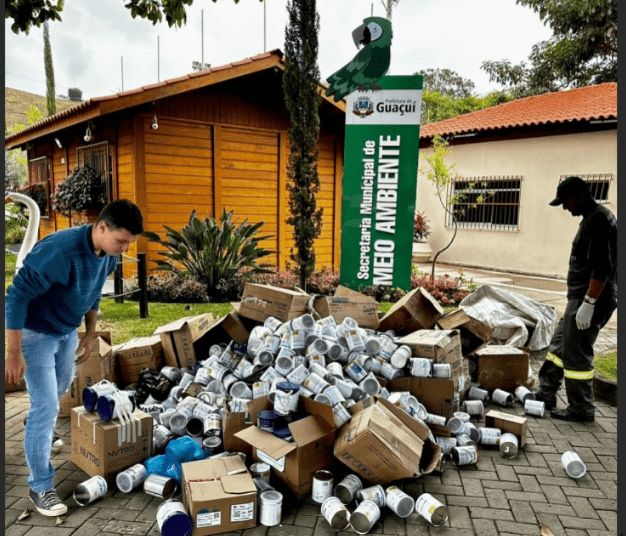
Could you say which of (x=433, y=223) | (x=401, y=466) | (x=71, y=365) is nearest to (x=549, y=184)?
(x=433, y=223)

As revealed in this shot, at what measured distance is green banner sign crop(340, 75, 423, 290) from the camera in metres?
8.22

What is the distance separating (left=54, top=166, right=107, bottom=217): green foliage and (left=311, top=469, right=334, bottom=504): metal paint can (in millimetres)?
9811

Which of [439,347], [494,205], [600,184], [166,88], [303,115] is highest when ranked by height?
[166,88]

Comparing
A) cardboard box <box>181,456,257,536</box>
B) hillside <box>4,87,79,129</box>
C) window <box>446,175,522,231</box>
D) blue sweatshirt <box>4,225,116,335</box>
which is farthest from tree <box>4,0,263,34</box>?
hillside <box>4,87,79,129</box>

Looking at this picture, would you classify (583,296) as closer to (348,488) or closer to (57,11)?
(348,488)

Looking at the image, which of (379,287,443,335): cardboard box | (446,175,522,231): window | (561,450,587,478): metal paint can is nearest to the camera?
(561,450,587,478): metal paint can

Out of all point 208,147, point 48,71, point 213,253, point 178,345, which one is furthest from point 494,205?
point 48,71

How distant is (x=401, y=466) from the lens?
10.8 feet

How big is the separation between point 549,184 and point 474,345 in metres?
10.3

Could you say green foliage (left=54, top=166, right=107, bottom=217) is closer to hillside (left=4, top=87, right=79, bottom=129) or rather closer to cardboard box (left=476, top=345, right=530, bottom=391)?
cardboard box (left=476, top=345, right=530, bottom=391)

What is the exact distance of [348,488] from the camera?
3.30 meters

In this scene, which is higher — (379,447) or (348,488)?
(379,447)

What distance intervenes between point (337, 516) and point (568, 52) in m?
25.4

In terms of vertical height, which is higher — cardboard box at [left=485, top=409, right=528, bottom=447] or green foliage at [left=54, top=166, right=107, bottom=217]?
green foliage at [left=54, top=166, right=107, bottom=217]
